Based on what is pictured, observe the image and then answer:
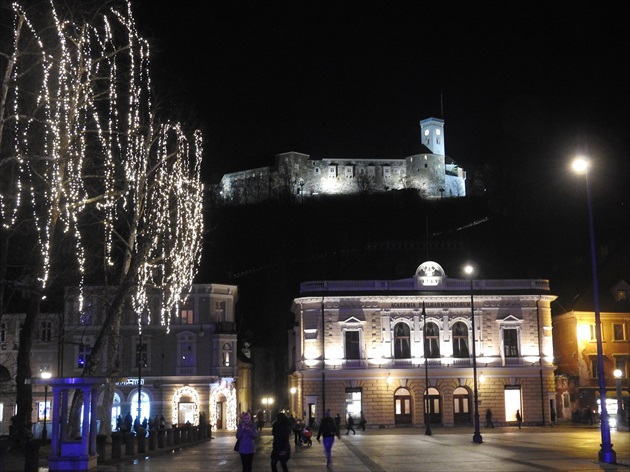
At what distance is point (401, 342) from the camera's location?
5897cm

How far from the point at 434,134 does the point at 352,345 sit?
405ft

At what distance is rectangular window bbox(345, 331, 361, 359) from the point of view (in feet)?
191

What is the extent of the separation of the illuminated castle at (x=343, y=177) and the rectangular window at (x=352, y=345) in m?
99.6

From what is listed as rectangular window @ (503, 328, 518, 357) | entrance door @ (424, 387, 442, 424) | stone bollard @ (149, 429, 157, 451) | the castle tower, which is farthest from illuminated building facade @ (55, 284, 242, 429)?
the castle tower

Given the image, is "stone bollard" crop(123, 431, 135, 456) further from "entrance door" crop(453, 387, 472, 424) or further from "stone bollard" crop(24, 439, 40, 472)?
"entrance door" crop(453, 387, 472, 424)

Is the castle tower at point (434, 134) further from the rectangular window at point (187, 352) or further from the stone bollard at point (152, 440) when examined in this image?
the stone bollard at point (152, 440)

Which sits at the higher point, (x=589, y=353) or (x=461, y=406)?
(x=589, y=353)

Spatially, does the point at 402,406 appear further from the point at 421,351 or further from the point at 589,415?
the point at 589,415

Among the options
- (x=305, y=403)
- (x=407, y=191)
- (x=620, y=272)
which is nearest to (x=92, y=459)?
(x=305, y=403)

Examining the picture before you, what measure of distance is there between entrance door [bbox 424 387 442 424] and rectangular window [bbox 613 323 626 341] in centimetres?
1565

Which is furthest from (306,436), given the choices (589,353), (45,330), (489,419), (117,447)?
(589,353)

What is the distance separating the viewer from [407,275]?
64.9m

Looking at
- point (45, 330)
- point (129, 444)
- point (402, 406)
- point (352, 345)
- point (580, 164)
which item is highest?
point (580, 164)

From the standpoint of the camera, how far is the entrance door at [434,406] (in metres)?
58.1
